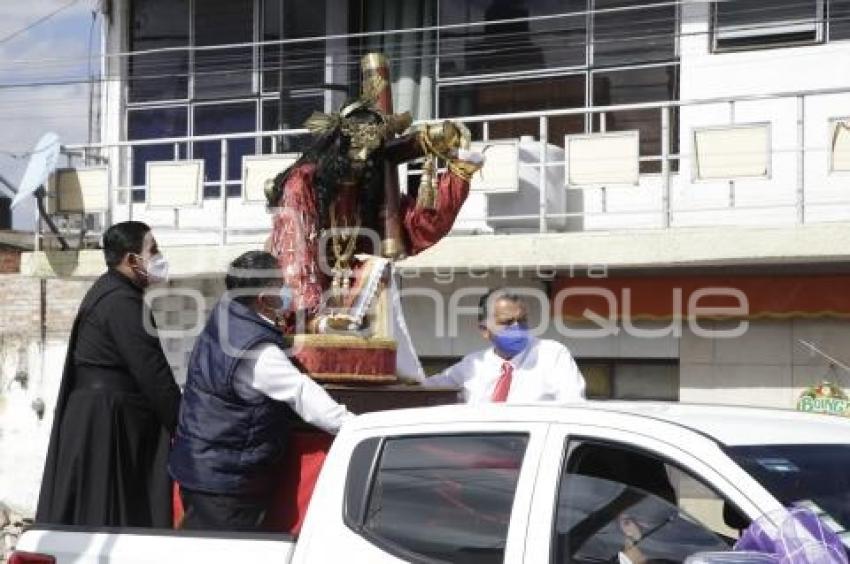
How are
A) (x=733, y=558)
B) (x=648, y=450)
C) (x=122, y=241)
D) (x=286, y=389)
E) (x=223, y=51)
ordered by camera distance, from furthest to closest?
(x=223, y=51), (x=122, y=241), (x=286, y=389), (x=648, y=450), (x=733, y=558)

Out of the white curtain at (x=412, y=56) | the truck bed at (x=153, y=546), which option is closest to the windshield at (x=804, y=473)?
the truck bed at (x=153, y=546)

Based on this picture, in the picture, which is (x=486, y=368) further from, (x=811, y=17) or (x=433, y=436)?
(x=811, y=17)

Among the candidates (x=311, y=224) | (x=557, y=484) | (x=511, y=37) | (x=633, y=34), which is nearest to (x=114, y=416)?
(x=311, y=224)

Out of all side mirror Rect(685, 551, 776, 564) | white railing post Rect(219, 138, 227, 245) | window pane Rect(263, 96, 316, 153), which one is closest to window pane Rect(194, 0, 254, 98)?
window pane Rect(263, 96, 316, 153)

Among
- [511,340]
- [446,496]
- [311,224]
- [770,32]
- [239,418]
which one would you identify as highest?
[770,32]

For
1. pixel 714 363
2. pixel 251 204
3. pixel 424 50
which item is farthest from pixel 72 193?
pixel 714 363

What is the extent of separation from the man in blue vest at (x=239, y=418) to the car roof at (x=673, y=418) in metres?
0.64

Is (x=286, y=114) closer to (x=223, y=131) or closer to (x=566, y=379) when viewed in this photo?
(x=223, y=131)

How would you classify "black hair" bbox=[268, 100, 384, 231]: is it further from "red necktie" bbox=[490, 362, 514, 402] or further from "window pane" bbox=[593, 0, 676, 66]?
"window pane" bbox=[593, 0, 676, 66]

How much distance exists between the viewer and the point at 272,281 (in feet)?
17.1

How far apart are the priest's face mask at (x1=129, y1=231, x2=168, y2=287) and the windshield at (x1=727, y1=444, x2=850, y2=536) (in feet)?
9.74

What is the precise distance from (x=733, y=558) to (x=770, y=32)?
896cm

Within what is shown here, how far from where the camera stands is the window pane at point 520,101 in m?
12.5

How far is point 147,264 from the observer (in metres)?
5.76
